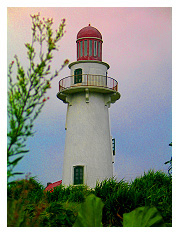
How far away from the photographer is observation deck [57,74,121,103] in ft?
67.8

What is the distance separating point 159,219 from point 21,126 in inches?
126

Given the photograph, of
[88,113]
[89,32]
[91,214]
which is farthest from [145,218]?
[89,32]

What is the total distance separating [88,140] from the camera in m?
20.2

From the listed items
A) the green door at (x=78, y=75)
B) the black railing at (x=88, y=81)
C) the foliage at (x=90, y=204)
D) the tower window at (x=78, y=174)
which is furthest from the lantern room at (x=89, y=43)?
the foliage at (x=90, y=204)

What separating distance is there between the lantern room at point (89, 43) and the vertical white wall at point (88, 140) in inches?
93.5

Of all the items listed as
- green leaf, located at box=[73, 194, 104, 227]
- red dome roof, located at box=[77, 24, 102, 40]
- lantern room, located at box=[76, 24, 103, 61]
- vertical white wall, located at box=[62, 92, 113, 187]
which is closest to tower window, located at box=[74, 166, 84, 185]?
vertical white wall, located at box=[62, 92, 113, 187]

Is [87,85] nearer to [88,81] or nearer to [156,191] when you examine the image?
[88,81]

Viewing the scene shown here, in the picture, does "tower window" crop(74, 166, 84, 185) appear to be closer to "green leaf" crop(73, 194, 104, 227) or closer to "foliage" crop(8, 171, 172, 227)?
"foliage" crop(8, 171, 172, 227)

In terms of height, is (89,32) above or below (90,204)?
above

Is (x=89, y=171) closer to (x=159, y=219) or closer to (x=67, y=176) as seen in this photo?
(x=67, y=176)

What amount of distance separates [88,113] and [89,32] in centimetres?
498
